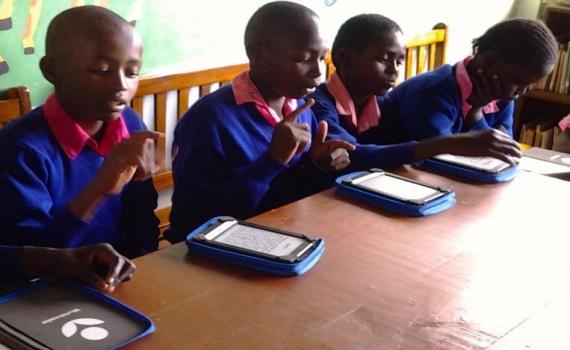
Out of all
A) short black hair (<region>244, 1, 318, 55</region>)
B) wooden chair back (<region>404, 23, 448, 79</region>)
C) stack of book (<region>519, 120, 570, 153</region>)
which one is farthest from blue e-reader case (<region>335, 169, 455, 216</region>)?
stack of book (<region>519, 120, 570, 153</region>)

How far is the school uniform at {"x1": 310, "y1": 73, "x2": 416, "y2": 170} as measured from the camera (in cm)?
171

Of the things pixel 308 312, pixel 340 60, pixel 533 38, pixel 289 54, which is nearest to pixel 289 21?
pixel 289 54

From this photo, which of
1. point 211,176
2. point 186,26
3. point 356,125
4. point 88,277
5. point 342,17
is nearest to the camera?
point 88,277

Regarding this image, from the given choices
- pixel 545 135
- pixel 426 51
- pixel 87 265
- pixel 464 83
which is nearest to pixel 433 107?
pixel 464 83

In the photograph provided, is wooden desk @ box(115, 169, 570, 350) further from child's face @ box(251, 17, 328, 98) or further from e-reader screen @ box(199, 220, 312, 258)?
child's face @ box(251, 17, 328, 98)

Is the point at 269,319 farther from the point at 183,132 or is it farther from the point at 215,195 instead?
the point at 183,132

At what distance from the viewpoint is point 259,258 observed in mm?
1129

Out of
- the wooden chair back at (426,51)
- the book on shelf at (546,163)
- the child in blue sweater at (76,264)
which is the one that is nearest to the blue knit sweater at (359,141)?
the book on shelf at (546,163)

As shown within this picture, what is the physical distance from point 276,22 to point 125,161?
1.97 ft

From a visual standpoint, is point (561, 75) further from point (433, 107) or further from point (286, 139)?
point (286, 139)

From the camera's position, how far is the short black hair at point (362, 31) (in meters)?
1.94

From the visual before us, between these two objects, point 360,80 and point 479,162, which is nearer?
point 479,162

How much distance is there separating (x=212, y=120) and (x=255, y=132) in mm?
108

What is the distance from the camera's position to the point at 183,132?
162 cm
